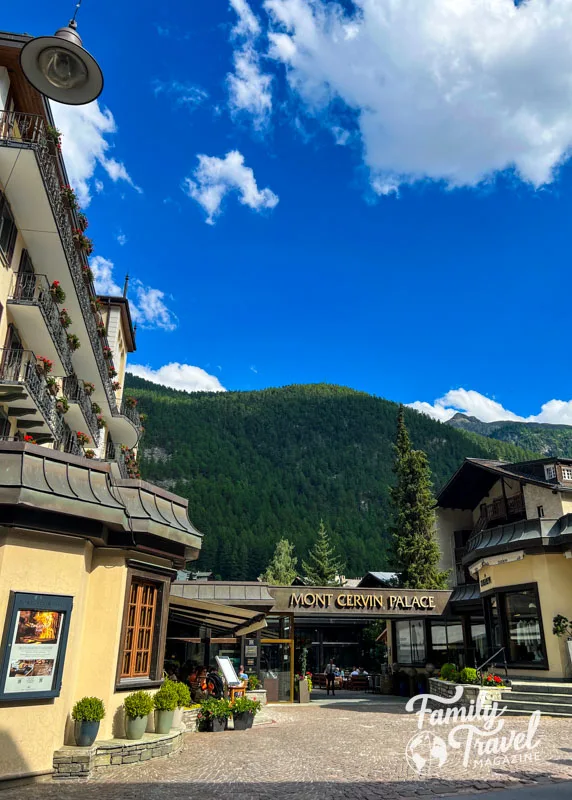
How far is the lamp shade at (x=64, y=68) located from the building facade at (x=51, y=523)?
5.26 meters

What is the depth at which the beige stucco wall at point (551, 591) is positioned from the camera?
18750mm

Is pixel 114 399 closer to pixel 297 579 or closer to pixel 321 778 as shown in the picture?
pixel 321 778

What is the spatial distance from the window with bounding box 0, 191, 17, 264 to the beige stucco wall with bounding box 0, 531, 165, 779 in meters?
7.72

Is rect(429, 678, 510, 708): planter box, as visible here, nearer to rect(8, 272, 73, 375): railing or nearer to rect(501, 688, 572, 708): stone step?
rect(501, 688, 572, 708): stone step

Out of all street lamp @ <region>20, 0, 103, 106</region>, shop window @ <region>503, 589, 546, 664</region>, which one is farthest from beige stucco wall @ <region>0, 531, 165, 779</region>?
shop window @ <region>503, 589, 546, 664</region>

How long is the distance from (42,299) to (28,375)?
218 centimetres

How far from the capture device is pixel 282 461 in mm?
152375

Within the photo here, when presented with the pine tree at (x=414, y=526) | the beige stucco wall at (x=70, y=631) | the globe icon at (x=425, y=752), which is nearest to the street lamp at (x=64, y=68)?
the beige stucco wall at (x=70, y=631)

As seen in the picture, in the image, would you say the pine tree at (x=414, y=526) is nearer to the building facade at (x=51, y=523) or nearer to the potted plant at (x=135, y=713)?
the building facade at (x=51, y=523)

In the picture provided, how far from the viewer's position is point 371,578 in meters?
44.4

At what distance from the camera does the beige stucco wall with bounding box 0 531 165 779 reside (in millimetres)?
8875

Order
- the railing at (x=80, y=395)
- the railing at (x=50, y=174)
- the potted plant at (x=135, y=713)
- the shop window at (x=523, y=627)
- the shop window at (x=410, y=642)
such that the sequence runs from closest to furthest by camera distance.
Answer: the potted plant at (x=135, y=713) < the railing at (x=50, y=174) < the shop window at (x=523, y=627) < the railing at (x=80, y=395) < the shop window at (x=410, y=642)

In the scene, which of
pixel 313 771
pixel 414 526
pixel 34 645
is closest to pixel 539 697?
pixel 313 771

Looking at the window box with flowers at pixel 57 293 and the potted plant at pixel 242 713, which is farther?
the window box with flowers at pixel 57 293
